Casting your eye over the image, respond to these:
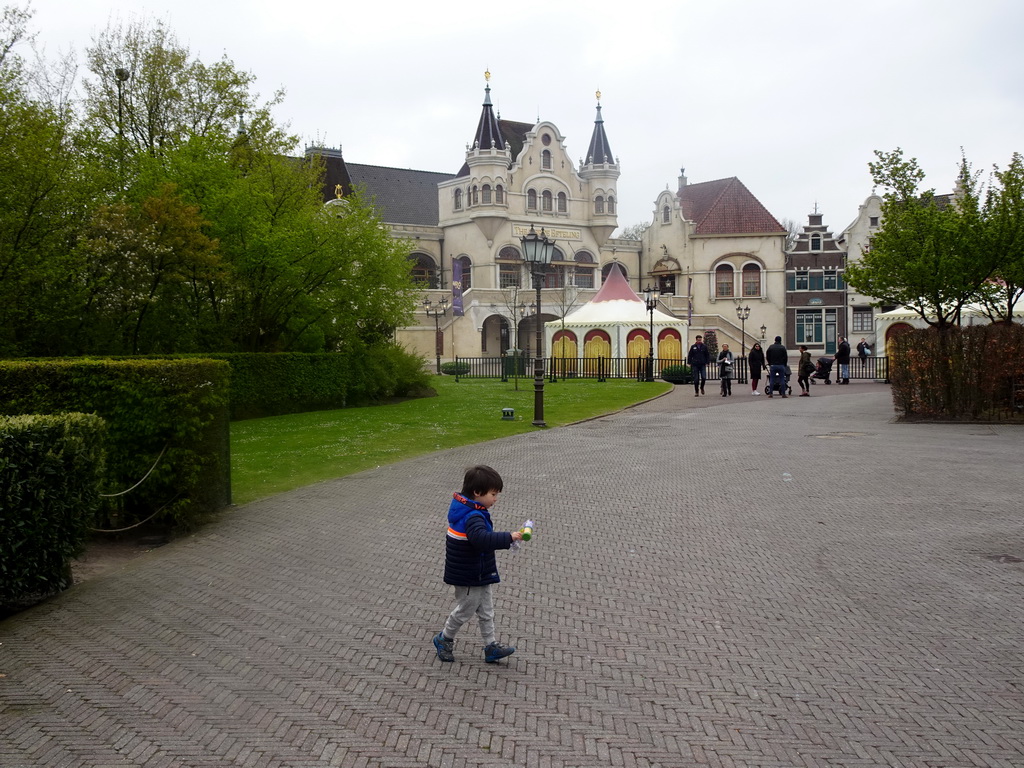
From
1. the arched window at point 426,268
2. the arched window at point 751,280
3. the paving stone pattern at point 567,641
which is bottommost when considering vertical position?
the paving stone pattern at point 567,641

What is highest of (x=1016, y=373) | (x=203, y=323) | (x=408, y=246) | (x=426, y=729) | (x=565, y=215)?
(x=565, y=215)

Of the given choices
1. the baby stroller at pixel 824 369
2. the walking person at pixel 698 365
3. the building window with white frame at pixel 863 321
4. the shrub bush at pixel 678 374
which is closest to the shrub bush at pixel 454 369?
the shrub bush at pixel 678 374

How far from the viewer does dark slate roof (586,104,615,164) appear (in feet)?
224

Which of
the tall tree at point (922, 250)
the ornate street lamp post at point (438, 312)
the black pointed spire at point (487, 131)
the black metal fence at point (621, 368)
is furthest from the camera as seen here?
the black pointed spire at point (487, 131)

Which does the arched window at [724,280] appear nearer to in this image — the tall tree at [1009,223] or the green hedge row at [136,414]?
the tall tree at [1009,223]

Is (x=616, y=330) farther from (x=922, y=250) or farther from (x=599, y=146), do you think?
(x=599, y=146)

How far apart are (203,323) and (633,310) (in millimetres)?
25284

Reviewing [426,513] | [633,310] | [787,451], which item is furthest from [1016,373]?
[633,310]

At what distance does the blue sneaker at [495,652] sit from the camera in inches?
219

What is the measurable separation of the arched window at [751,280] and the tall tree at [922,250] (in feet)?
148

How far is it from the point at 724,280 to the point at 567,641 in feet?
217

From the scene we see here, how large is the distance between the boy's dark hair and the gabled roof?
66.6 meters

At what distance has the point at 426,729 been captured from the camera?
4.65 meters

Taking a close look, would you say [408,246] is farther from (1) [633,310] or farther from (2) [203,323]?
(1) [633,310]
